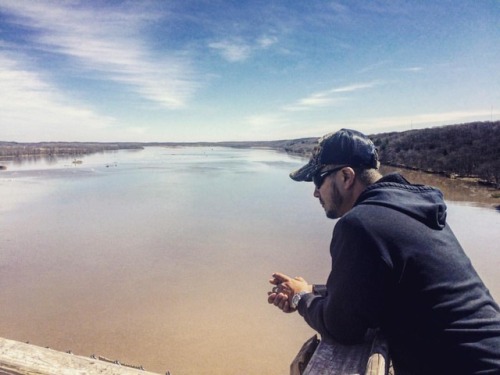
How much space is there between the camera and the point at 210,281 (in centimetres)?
780

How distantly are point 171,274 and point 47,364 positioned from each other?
685cm

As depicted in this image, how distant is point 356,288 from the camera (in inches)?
55.0

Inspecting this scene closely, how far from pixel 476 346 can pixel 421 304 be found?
0.70ft

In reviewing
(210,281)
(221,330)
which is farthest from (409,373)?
(210,281)

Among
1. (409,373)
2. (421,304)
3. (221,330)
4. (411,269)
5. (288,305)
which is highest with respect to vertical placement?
(411,269)

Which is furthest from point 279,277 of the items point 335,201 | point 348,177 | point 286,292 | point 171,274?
point 171,274

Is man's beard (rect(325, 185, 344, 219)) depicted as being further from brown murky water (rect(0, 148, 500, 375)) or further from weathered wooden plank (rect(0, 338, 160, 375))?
brown murky water (rect(0, 148, 500, 375))

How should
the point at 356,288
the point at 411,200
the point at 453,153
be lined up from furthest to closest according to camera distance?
the point at 453,153, the point at 411,200, the point at 356,288

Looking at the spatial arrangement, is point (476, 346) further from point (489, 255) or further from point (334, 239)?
point (489, 255)

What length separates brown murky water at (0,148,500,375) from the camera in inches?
219

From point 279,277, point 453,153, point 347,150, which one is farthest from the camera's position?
point 453,153

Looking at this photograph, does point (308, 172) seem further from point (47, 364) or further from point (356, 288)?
point (47, 364)

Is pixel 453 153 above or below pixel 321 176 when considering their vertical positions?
below

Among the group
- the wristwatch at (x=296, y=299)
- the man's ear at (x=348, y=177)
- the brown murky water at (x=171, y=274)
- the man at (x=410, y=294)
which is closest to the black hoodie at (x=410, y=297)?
the man at (x=410, y=294)
